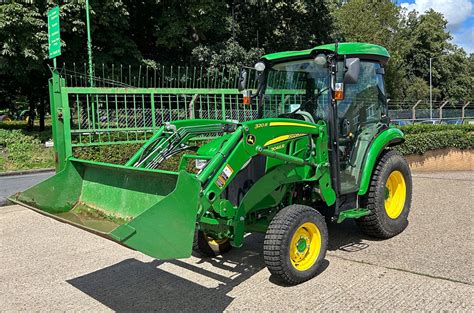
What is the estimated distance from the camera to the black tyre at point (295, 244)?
3857mm

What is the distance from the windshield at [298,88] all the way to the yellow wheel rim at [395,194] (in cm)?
157

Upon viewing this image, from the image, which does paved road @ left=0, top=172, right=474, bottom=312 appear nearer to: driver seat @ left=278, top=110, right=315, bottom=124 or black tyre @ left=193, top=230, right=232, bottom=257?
black tyre @ left=193, top=230, right=232, bottom=257

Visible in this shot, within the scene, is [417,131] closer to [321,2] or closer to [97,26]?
[321,2]

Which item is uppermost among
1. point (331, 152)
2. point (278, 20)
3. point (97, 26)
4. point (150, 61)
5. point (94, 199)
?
point (278, 20)

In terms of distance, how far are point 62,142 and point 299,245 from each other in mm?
5207

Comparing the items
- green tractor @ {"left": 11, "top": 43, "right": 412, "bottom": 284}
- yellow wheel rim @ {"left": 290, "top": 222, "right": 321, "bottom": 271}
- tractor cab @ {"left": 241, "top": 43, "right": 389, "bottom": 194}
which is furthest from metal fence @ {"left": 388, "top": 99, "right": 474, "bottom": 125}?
yellow wheel rim @ {"left": 290, "top": 222, "right": 321, "bottom": 271}

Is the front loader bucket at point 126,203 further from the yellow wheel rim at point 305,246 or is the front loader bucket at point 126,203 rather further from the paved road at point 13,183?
the paved road at point 13,183

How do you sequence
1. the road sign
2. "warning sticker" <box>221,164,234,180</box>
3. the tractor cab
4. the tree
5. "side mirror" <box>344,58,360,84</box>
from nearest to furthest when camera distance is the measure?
1. "warning sticker" <box>221,164,234,180</box>
2. "side mirror" <box>344,58,360,84</box>
3. the tractor cab
4. the road sign
5. the tree

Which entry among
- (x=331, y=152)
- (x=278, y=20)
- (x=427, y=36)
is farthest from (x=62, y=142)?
(x=427, y=36)

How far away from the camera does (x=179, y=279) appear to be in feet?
14.2

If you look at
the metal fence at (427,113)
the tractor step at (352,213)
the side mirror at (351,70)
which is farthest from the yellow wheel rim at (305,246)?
the metal fence at (427,113)

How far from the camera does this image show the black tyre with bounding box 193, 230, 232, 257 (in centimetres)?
479

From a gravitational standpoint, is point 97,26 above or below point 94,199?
above

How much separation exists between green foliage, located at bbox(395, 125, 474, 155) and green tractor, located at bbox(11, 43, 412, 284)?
8.20 metres
